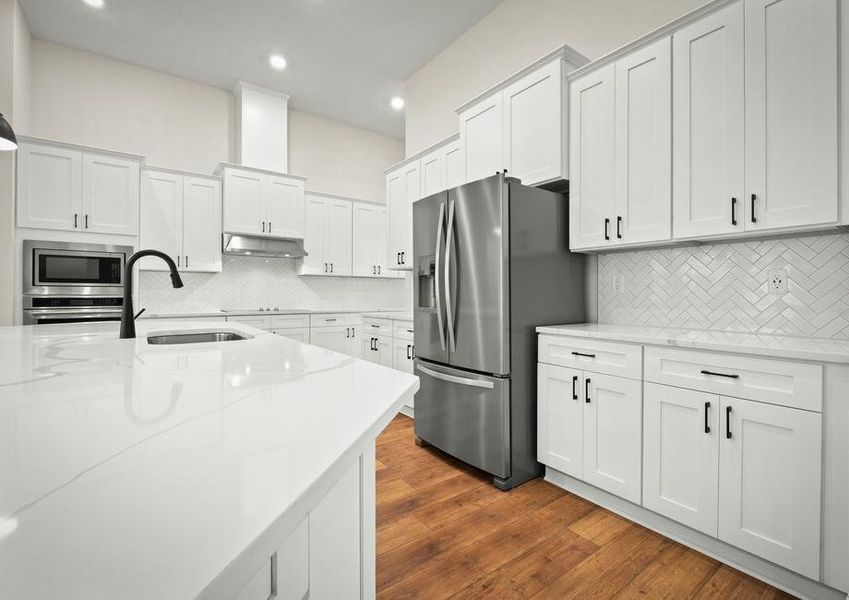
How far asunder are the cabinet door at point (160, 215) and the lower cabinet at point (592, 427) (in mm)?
3827

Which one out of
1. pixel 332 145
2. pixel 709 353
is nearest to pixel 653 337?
pixel 709 353

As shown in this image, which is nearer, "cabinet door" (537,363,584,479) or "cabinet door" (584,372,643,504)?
"cabinet door" (584,372,643,504)

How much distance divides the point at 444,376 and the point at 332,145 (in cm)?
414

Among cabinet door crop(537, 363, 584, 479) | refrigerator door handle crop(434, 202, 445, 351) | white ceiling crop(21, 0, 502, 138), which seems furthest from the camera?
white ceiling crop(21, 0, 502, 138)

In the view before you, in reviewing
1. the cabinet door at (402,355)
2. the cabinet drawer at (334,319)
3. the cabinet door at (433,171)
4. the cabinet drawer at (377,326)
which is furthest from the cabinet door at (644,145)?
the cabinet drawer at (334,319)

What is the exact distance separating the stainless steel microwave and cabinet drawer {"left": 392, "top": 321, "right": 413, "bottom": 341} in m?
2.53

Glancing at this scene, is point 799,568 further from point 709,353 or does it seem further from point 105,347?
point 105,347

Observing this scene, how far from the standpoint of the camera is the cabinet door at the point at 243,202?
14.4ft

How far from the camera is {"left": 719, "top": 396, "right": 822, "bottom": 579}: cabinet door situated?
1.46m

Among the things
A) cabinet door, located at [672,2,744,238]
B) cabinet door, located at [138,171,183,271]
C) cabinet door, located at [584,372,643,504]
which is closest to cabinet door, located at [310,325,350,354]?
cabinet door, located at [138,171,183,271]

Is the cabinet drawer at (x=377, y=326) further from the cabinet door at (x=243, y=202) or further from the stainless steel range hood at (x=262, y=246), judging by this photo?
the cabinet door at (x=243, y=202)

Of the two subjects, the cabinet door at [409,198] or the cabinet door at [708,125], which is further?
the cabinet door at [409,198]

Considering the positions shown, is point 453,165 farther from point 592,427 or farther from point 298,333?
point 298,333

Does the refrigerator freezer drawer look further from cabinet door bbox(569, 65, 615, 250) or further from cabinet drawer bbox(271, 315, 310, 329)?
cabinet drawer bbox(271, 315, 310, 329)
